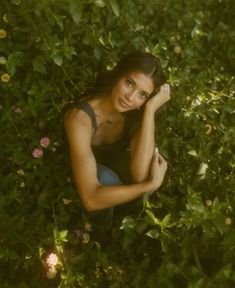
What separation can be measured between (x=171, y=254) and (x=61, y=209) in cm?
63

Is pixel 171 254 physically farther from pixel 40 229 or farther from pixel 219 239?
pixel 40 229

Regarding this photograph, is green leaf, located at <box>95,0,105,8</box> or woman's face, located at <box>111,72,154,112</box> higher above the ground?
green leaf, located at <box>95,0,105,8</box>

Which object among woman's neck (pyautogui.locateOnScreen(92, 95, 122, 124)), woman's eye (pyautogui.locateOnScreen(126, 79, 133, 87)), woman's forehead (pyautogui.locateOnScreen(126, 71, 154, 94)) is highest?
woman's forehead (pyautogui.locateOnScreen(126, 71, 154, 94))

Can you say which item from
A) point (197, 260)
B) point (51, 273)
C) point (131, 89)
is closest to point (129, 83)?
point (131, 89)

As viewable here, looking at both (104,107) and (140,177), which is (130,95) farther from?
(140,177)

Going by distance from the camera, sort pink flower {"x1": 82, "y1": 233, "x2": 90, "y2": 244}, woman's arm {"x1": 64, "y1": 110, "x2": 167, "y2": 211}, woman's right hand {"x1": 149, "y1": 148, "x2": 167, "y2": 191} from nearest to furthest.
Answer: woman's arm {"x1": 64, "y1": 110, "x2": 167, "y2": 211} → woman's right hand {"x1": 149, "y1": 148, "x2": 167, "y2": 191} → pink flower {"x1": 82, "y1": 233, "x2": 90, "y2": 244}

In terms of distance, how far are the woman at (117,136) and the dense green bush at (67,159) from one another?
0.46 ft

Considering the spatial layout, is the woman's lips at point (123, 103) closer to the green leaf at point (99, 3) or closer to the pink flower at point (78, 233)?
the green leaf at point (99, 3)

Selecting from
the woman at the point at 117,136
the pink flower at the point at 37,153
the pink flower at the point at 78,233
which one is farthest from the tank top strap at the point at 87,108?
the pink flower at the point at 78,233

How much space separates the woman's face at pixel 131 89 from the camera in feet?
6.05

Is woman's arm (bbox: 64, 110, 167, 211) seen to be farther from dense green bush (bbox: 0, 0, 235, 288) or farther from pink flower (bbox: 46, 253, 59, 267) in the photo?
pink flower (bbox: 46, 253, 59, 267)

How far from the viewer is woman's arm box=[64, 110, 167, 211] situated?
1807mm

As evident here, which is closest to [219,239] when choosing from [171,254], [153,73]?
[171,254]

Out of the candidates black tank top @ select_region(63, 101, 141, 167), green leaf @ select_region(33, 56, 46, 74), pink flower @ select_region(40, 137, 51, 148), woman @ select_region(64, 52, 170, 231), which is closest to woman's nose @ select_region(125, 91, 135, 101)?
woman @ select_region(64, 52, 170, 231)
